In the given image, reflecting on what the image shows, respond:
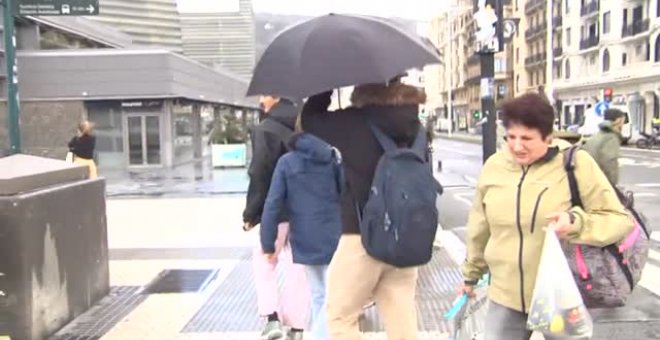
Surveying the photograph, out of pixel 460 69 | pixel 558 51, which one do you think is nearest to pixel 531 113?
pixel 558 51

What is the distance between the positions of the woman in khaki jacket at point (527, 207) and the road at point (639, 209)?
219 centimetres

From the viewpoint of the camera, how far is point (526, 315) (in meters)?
3.15

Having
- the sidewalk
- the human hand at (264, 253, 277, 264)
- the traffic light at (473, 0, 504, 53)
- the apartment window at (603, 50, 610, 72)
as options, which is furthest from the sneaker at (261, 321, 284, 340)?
the apartment window at (603, 50, 610, 72)

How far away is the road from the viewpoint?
5.16m

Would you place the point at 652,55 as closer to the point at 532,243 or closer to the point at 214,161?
the point at 214,161

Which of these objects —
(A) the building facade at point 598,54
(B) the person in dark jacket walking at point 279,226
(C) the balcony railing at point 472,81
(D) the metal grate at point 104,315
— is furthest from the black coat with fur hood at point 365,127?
(C) the balcony railing at point 472,81

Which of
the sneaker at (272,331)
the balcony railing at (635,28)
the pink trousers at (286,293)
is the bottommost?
the sneaker at (272,331)

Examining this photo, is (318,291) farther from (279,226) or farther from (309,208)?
(279,226)

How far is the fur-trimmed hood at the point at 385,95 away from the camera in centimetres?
346

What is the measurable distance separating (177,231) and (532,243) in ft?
26.7

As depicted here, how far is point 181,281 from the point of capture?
23.1ft

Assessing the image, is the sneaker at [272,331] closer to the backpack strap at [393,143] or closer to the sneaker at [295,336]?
the sneaker at [295,336]

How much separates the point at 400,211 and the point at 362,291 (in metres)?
0.54

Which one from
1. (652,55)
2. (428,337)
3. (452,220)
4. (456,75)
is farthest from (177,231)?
(456,75)
